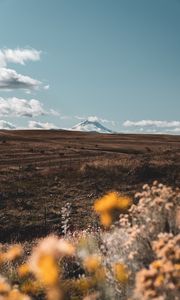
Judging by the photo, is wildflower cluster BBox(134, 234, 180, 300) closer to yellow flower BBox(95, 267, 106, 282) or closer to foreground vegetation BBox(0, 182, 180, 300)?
foreground vegetation BBox(0, 182, 180, 300)

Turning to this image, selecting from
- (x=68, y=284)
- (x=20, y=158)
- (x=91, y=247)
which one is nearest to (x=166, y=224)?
(x=91, y=247)

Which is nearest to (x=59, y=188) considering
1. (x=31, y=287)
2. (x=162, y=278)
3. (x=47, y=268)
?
(x=31, y=287)

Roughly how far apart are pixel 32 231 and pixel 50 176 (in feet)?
33.1

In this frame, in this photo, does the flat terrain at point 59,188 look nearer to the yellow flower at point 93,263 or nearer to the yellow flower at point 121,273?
the yellow flower at point 93,263

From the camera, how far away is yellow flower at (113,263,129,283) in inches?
211

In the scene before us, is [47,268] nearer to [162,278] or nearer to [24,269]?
[162,278]

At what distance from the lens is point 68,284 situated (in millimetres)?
7422

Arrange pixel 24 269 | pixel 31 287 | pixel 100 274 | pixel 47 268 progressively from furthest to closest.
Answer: pixel 31 287 → pixel 24 269 → pixel 100 274 → pixel 47 268

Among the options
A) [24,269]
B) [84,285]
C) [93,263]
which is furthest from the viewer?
[84,285]

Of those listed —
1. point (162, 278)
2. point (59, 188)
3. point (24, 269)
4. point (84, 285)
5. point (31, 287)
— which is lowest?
point (59, 188)

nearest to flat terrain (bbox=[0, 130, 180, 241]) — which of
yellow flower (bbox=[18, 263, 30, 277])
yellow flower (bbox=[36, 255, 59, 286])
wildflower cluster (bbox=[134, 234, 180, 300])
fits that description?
yellow flower (bbox=[18, 263, 30, 277])

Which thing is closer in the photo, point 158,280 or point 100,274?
point 158,280

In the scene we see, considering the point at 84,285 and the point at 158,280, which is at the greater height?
the point at 158,280

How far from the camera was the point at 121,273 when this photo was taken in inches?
212
